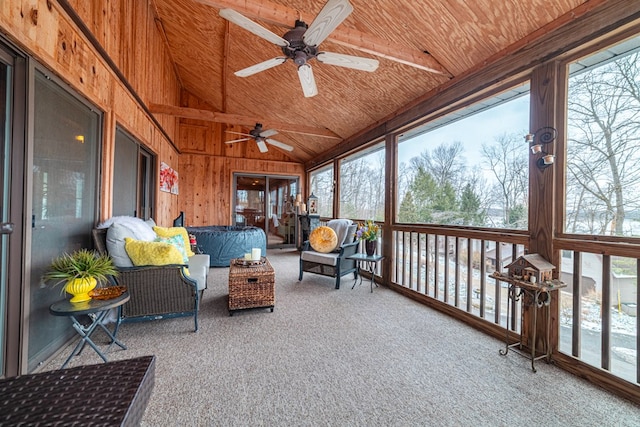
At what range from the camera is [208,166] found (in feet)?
23.9

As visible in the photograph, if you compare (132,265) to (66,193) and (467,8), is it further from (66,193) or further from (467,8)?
(467,8)

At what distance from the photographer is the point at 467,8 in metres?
2.14

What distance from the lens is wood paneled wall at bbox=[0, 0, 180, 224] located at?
5.50 feet

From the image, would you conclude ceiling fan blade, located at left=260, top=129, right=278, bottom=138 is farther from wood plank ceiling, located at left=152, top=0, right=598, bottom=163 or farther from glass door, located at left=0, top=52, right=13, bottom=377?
glass door, located at left=0, top=52, right=13, bottom=377

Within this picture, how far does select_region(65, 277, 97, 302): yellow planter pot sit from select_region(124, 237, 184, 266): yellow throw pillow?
0.46 metres

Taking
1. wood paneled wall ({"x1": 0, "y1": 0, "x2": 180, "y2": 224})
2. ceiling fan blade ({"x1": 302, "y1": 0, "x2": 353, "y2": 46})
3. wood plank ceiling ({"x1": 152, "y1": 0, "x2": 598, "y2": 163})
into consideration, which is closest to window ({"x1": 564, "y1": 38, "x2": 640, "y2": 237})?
wood plank ceiling ({"x1": 152, "y1": 0, "x2": 598, "y2": 163})

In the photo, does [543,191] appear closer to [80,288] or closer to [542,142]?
[542,142]

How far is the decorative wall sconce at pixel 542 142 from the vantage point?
2004 millimetres

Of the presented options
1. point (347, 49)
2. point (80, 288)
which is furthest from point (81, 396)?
point (347, 49)

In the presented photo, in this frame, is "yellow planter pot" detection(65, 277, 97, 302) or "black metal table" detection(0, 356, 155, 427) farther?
"yellow planter pot" detection(65, 277, 97, 302)

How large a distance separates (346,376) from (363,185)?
3.73m

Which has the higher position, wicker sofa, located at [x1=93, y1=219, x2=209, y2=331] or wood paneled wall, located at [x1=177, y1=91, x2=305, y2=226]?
wood paneled wall, located at [x1=177, y1=91, x2=305, y2=226]

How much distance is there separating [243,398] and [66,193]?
6.86ft

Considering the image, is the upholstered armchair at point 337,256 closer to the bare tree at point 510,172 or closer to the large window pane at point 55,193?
the bare tree at point 510,172
